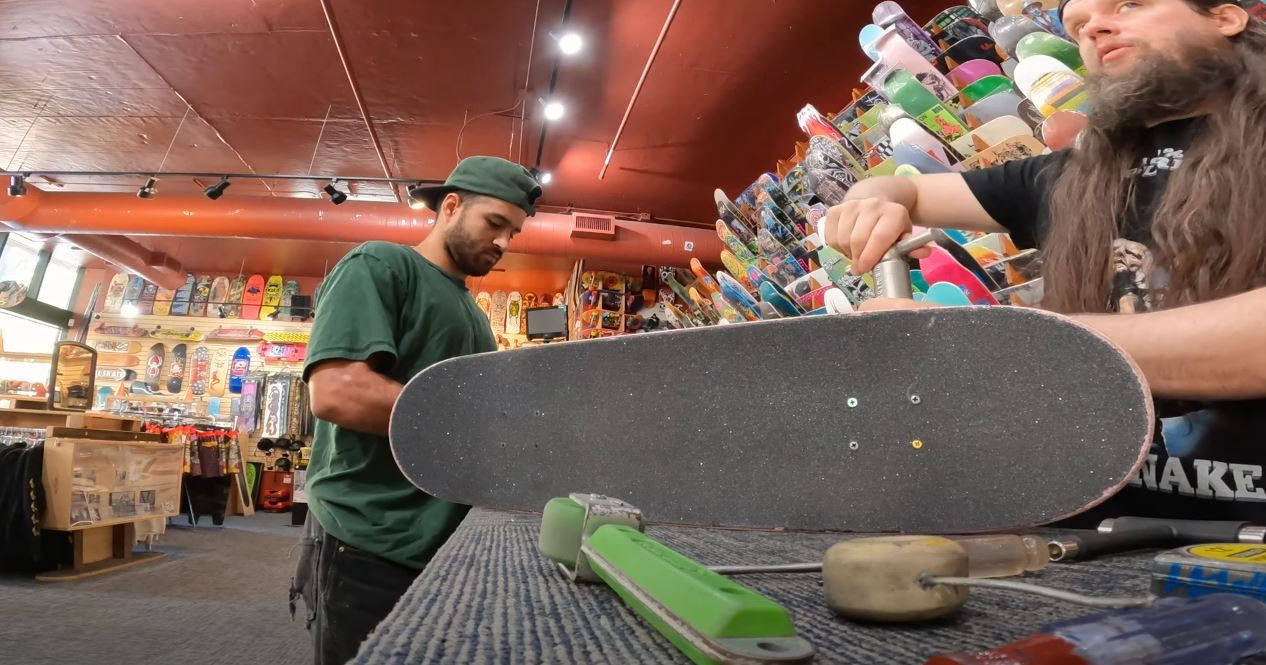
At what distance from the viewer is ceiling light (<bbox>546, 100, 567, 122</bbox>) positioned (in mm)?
3746

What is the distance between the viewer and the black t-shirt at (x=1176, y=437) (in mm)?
559

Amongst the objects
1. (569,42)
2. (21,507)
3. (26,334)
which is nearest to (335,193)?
(569,42)

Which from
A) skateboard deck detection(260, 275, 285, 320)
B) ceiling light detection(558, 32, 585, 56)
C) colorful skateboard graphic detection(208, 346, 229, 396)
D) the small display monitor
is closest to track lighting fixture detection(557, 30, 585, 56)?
ceiling light detection(558, 32, 585, 56)

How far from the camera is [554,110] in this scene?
3.81m

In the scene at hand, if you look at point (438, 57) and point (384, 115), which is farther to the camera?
point (384, 115)

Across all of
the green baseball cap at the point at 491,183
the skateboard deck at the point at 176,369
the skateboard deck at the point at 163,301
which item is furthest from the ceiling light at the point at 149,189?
the green baseball cap at the point at 491,183

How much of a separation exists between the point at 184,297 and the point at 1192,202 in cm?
875

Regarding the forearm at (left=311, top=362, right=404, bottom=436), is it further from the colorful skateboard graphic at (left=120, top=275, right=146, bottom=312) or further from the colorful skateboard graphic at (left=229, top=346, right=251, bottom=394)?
the colorful skateboard graphic at (left=120, top=275, right=146, bottom=312)

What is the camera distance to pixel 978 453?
540 millimetres

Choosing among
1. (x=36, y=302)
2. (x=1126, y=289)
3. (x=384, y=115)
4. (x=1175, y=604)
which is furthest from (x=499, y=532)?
(x=36, y=302)

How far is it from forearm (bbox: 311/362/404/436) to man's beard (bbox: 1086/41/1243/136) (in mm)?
1043

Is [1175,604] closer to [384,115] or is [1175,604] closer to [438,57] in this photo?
[438,57]

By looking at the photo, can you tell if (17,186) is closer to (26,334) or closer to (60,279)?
(60,279)

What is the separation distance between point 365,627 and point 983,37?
1.57m
